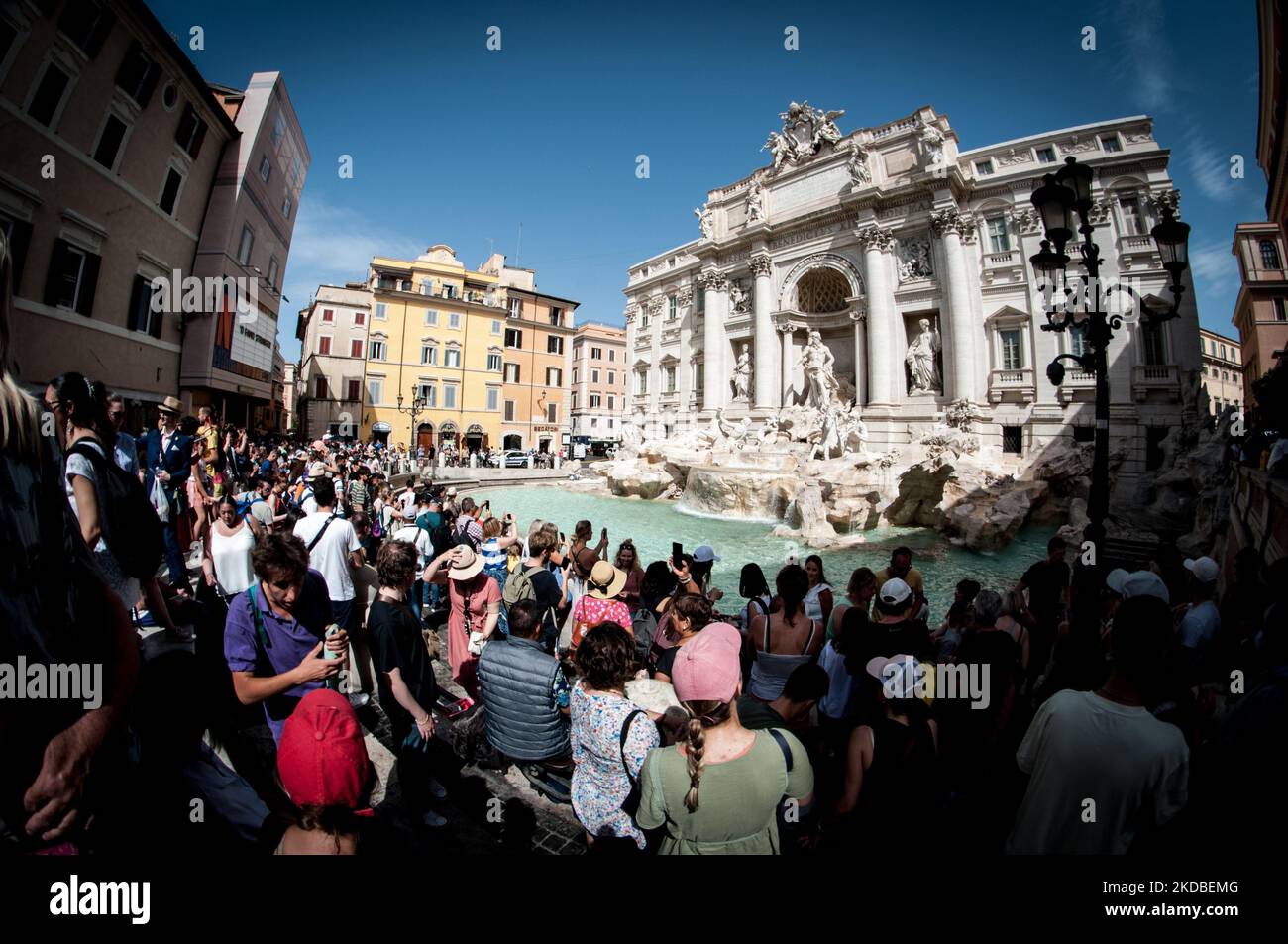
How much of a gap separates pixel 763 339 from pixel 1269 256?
16.1 metres

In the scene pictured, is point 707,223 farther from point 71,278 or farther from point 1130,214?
point 71,278

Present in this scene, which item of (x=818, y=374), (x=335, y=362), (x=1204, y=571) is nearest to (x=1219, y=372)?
(x=818, y=374)

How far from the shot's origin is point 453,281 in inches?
1437

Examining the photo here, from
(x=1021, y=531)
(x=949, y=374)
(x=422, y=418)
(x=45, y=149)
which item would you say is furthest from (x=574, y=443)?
(x=45, y=149)

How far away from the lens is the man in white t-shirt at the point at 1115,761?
153 centimetres

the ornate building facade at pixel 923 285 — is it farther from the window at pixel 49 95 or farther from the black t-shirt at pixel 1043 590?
the window at pixel 49 95

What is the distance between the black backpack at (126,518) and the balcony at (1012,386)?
23.7 metres

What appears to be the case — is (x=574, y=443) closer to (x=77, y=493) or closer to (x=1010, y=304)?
(x=1010, y=304)

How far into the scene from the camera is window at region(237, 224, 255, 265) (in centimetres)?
847

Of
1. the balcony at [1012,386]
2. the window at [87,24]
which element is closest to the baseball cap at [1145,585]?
the window at [87,24]

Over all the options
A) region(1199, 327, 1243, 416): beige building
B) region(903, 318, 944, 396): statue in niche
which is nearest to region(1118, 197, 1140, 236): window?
region(1199, 327, 1243, 416): beige building

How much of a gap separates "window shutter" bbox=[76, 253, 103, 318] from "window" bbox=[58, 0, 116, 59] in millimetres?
1415

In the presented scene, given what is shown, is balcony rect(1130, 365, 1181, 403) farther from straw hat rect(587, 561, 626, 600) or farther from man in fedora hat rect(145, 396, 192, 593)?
man in fedora hat rect(145, 396, 192, 593)
